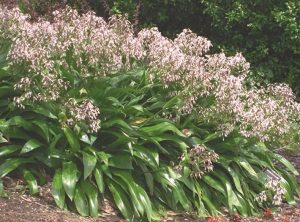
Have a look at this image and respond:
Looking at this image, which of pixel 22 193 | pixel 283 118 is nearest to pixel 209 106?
pixel 283 118

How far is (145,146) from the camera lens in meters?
5.85

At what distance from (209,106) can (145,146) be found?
73cm

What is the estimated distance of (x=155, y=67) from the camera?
6.01 m

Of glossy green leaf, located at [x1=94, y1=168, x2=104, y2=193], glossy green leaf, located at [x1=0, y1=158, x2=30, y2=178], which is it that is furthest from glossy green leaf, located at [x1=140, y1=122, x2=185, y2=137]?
glossy green leaf, located at [x1=0, y1=158, x2=30, y2=178]

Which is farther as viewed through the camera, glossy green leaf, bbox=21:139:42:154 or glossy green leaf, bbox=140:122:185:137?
glossy green leaf, bbox=140:122:185:137

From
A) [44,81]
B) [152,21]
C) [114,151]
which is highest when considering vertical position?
[152,21]

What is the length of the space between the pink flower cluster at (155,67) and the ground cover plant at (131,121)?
0.01 meters

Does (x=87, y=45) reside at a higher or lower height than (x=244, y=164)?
higher

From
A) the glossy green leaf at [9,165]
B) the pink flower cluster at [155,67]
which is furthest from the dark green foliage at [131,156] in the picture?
the pink flower cluster at [155,67]

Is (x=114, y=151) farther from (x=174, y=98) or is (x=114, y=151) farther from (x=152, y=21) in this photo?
(x=152, y=21)

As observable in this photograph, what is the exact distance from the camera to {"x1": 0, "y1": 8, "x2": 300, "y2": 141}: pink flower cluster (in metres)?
5.52

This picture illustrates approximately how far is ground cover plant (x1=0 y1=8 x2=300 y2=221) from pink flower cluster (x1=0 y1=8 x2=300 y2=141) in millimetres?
13

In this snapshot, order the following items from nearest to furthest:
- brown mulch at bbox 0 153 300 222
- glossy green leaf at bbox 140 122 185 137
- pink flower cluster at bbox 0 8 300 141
→ brown mulch at bbox 0 153 300 222, pink flower cluster at bbox 0 8 300 141, glossy green leaf at bbox 140 122 185 137

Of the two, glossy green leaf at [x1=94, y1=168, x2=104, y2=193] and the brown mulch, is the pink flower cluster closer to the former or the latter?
glossy green leaf at [x1=94, y1=168, x2=104, y2=193]
